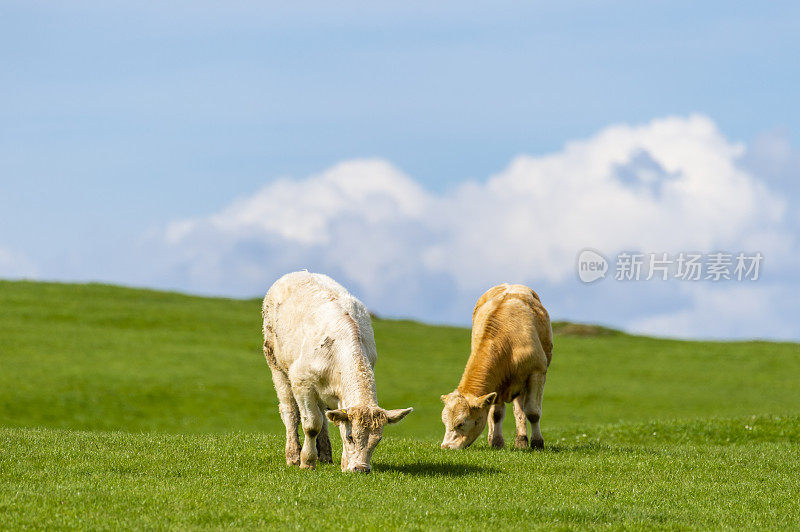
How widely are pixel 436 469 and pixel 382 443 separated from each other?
3168 mm

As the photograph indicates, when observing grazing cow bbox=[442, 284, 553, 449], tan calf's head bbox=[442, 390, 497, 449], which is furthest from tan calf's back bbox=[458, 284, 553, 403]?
tan calf's head bbox=[442, 390, 497, 449]

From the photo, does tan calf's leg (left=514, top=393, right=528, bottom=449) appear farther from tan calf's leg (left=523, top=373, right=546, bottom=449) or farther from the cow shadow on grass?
the cow shadow on grass

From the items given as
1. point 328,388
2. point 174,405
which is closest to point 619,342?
point 174,405

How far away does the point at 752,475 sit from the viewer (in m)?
19.1

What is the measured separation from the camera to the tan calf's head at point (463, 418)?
2014 cm

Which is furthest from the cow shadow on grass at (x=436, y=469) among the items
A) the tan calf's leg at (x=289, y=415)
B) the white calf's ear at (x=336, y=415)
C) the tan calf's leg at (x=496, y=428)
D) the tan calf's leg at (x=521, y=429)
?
the tan calf's leg at (x=496, y=428)

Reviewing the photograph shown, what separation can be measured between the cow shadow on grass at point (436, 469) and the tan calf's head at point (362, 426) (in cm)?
135

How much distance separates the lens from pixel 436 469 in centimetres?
1789

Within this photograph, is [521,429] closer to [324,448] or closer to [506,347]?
[506,347]

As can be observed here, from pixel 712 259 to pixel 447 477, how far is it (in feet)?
87.9

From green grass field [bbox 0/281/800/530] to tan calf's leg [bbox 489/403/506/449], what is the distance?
2.15 feet

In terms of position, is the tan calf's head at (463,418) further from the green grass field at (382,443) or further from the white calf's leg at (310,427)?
the white calf's leg at (310,427)

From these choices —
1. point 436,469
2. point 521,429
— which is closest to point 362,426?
point 436,469

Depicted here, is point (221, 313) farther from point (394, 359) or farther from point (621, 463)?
point (621, 463)
